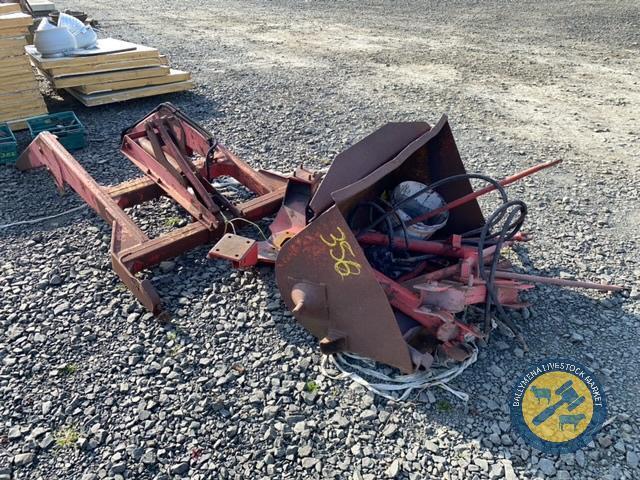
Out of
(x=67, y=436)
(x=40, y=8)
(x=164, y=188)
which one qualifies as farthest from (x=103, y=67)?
(x=67, y=436)

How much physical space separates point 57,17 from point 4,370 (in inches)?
241

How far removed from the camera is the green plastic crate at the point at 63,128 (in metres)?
5.96

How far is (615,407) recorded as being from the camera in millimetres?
2939

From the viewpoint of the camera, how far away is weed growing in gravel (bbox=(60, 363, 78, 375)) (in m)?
3.18

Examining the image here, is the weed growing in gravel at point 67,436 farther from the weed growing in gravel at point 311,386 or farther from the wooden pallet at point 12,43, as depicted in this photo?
the wooden pallet at point 12,43

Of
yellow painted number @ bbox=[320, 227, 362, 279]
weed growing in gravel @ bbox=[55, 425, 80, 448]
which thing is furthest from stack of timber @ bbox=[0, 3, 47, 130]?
yellow painted number @ bbox=[320, 227, 362, 279]

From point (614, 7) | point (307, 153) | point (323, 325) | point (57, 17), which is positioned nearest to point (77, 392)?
point (323, 325)

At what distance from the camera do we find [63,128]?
6.11 meters

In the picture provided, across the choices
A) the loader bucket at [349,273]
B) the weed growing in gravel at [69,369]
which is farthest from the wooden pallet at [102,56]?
the loader bucket at [349,273]

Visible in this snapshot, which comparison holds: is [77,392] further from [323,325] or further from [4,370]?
[323,325]

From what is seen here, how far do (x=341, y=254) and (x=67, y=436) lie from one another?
1.73 m

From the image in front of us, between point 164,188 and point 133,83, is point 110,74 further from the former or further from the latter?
point 164,188

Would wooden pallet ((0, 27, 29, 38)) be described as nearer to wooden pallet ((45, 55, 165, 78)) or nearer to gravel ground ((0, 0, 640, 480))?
wooden pallet ((45, 55, 165, 78))

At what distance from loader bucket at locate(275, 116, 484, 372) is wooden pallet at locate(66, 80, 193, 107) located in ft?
16.5
